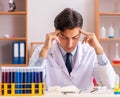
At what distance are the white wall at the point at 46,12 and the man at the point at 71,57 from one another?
73.9 inches

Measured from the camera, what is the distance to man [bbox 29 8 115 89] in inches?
74.6

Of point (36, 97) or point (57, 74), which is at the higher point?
point (36, 97)

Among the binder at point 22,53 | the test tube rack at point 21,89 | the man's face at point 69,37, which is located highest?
the man's face at point 69,37

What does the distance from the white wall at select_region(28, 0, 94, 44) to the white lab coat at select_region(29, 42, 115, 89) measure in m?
1.89

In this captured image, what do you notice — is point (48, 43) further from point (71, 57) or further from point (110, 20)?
point (110, 20)

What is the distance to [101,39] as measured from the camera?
3.86 metres

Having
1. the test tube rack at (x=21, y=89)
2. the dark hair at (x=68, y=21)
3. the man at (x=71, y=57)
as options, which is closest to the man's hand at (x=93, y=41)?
the man at (x=71, y=57)

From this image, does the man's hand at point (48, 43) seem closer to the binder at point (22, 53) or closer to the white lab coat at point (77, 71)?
the white lab coat at point (77, 71)

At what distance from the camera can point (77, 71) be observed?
2025 mm

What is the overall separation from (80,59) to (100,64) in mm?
176

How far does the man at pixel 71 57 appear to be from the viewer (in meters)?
1.90

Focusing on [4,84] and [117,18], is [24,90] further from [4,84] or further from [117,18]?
[117,18]

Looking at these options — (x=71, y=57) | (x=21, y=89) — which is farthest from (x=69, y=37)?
(x=21, y=89)

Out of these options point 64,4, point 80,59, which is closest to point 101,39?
point 64,4
